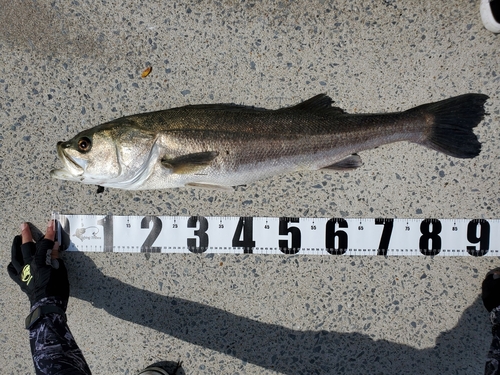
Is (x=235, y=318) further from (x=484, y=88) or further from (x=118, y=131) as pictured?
(x=484, y=88)

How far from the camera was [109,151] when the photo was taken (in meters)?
2.41

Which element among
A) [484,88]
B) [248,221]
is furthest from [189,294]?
[484,88]

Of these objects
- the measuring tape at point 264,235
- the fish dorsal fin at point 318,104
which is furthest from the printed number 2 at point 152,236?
the fish dorsal fin at point 318,104

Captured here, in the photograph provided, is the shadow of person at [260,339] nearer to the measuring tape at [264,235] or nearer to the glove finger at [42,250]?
the glove finger at [42,250]

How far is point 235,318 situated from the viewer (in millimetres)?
2945

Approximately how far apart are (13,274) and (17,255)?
0.16 m

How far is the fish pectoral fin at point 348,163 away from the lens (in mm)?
2609

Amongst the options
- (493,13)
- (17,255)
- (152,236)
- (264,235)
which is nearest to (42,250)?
(17,255)

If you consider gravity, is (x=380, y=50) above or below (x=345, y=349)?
above

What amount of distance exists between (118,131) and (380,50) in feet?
7.25

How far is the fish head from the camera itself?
7.89ft

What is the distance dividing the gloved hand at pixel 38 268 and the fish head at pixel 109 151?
828 mm

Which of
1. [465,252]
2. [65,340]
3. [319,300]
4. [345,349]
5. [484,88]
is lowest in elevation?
[345,349]

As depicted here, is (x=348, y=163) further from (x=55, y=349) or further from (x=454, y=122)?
(x=55, y=349)
